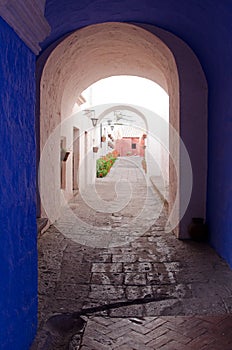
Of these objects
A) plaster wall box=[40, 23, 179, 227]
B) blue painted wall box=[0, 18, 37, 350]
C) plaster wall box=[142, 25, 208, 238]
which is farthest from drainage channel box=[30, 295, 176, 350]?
plaster wall box=[40, 23, 179, 227]

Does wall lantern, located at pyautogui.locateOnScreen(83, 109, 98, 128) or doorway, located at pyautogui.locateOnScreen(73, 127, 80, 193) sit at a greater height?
wall lantern, located at pyautogui.locateOnScreen(83, 109, 98, 128)

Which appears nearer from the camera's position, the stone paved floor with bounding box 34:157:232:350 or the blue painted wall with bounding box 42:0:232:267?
the stone paved floor with bounding box 34:157:232:350

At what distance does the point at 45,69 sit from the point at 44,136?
1064 millimetres

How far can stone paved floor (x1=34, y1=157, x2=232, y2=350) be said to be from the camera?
3.01 metres

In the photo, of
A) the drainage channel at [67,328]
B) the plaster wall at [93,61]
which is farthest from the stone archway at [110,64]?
the drainage channel at [67,328]

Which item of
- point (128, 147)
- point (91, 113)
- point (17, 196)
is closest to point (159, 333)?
point (17, 196)

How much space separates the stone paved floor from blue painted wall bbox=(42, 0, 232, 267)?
0.63 m

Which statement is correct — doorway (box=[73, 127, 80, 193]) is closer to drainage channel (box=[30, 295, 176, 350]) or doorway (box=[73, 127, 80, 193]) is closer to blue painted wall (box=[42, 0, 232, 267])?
blue painted wall (box=[42, 0, 232, 267])

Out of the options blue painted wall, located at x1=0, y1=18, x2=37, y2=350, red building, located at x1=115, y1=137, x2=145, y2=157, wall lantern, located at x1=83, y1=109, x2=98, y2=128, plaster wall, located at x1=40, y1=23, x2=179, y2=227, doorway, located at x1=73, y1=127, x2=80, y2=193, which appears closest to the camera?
blue painted wall, located at x1=0, y1=18, x2=37, y2=350

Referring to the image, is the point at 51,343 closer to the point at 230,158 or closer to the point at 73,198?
the point at 230,158

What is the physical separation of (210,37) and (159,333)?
3449 mm

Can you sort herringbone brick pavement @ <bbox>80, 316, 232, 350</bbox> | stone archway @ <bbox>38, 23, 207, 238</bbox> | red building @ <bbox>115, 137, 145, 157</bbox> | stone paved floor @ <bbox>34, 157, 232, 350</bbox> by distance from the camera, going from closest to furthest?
herringbone brick pavement @ <bbox>80, 316, 232, 350</bbox> → stone paved floor @ <bbox>34, 157, 232, 350</bbox> → stone archway @ <bbox>38, 23, 207, 238</bbox> → red building @ <bbox>115, 137, 145, 157</bbox>

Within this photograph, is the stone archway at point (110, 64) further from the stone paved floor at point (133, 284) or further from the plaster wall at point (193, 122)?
the stone paved floor at point (133, 284)

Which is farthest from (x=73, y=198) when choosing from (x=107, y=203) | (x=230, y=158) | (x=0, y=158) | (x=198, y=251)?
(x=0, y=158)
